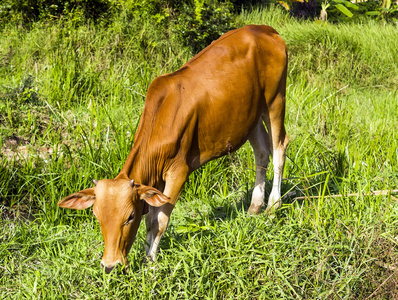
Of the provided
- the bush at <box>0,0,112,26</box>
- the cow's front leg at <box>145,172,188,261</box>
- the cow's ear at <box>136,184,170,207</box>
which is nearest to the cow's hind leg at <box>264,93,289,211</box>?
the cow's front leg at <box>145,172,188,261</box>

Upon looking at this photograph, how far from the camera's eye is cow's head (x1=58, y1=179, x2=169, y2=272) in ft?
9.89

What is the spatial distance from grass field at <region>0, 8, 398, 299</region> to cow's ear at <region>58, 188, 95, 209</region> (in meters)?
0.48

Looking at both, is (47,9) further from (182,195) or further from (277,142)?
(277,142)

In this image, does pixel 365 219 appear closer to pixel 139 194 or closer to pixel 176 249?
pixel 176 249

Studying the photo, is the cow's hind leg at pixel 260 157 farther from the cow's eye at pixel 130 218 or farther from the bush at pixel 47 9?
the bush at pixel 47 9

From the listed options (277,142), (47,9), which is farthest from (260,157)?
(47,9)

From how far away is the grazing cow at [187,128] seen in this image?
10.1 ft

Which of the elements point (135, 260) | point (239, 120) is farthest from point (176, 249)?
point (239, 120)

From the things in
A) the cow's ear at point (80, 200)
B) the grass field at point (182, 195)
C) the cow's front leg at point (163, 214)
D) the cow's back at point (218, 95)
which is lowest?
the grass field at point (182, 195)

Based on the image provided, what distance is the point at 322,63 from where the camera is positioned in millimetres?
8500

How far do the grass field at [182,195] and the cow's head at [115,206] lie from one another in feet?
0.84

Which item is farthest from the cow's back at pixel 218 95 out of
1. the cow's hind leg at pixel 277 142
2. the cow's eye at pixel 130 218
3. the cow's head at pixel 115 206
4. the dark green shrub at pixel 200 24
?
the dark green shrub at pixel 200 24

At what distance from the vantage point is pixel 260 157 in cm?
468

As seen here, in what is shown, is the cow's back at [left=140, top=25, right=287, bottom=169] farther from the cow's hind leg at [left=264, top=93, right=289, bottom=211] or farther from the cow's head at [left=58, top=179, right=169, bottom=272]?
the cow's head at [left=58, top=179, right=169, bottom=272]
